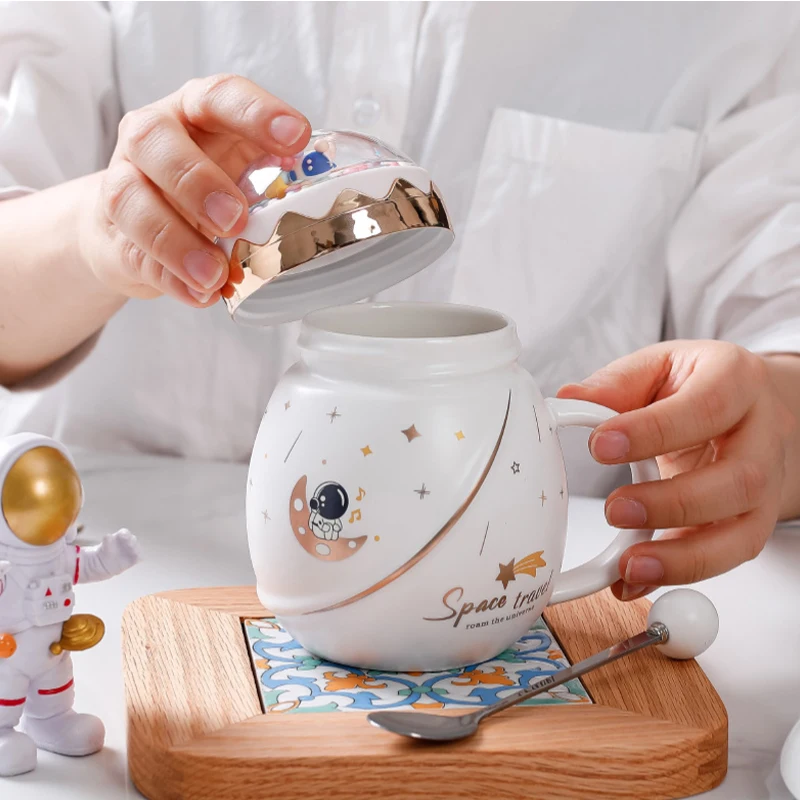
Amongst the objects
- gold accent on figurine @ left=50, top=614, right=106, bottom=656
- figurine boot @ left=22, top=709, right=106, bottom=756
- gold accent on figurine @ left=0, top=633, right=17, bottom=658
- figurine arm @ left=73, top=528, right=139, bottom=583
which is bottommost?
figurine boot @ left=22, top=709, right=106, bottom=756

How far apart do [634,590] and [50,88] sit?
0.79 meters

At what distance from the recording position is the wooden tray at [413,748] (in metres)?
0.46

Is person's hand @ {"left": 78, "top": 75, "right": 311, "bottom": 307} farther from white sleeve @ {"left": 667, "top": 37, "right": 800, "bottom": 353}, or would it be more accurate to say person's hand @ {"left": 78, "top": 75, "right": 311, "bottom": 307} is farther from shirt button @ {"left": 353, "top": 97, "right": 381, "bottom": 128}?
white sleeve @ {"left": 667, "top": 37, "right": 800, "bottom": 353}

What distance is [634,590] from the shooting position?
2.11ft

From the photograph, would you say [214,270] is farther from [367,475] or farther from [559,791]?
[559,791]

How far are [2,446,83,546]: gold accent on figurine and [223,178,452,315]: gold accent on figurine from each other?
0.13 metres

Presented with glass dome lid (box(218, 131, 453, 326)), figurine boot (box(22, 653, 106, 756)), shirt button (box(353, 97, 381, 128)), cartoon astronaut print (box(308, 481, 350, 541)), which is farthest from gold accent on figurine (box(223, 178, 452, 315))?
shirt button (box(353, 97, 381, 128))

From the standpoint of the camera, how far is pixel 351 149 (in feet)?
1.72

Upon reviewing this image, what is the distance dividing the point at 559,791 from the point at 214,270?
12.0 inches

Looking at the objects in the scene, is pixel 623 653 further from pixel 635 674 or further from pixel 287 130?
pixel 287 130

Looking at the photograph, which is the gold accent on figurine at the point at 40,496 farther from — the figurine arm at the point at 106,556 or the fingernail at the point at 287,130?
the fingernail at the point at 287,130

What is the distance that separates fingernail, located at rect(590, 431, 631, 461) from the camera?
0.60 metres

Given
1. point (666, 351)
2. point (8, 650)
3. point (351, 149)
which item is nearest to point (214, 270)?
point (351, 149)

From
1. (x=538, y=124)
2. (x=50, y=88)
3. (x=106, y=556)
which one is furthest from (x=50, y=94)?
(x=106, y=556)
